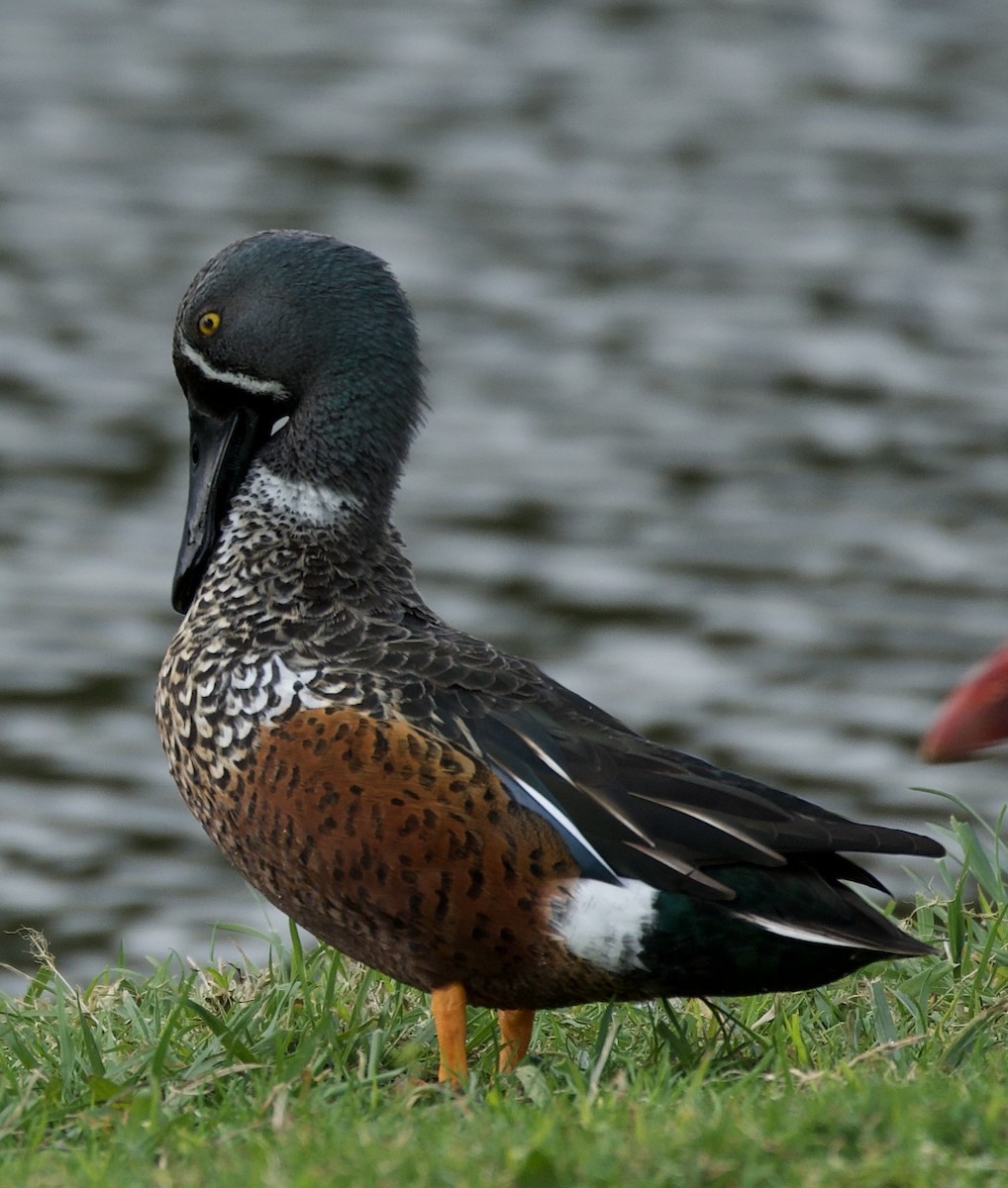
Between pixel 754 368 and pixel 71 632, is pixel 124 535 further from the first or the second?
pixel 754 368

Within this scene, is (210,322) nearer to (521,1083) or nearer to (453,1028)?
(453,1028)

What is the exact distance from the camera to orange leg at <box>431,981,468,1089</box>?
443 cm

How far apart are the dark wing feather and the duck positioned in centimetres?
32

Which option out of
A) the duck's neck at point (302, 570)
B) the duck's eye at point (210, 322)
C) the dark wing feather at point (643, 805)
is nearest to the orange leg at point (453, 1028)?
the dark wing feather at point (643, 805)

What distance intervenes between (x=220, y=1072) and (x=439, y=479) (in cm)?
727

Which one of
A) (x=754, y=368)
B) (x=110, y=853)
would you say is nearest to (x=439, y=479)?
(x=754, y=368)

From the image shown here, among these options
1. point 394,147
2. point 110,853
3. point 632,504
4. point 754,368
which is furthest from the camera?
point 394,147

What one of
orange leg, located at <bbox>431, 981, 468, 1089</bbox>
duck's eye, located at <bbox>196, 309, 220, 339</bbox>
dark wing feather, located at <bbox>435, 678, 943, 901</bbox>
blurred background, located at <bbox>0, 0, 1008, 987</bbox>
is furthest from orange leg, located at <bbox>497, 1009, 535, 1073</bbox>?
blurred background, located at <bbox>0, 0, 1008, 987</bbox>

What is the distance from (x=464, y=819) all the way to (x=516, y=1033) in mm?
586

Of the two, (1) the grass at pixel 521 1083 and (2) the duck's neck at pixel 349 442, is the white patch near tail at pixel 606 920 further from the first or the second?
(2) the duck's neck at pixel 349 442

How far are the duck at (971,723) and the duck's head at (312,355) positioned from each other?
148 centimetres

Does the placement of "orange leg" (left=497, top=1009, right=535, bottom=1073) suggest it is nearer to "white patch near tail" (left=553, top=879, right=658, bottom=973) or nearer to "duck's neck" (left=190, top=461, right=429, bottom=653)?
"white patch near tail" (left=553, top=879, right=658, bottom=973)

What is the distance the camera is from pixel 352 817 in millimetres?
4332

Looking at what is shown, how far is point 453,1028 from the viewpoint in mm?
4445
